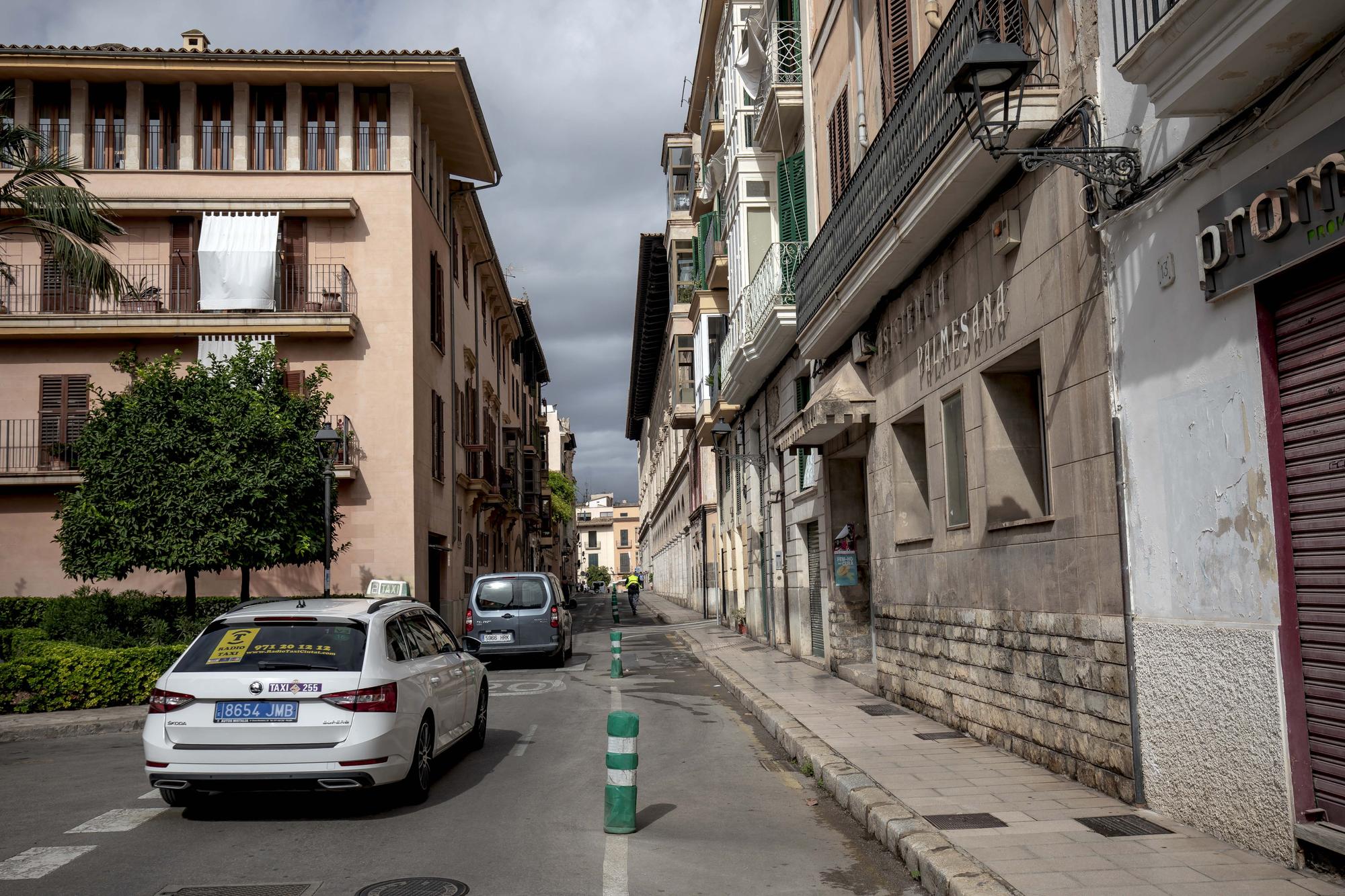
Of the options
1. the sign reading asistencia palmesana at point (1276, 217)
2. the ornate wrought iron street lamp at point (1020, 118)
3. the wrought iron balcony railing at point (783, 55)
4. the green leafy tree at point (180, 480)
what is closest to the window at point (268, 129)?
the green leafy tree at point (180, 480)

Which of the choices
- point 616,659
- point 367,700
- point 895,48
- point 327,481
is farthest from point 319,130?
point 367,700

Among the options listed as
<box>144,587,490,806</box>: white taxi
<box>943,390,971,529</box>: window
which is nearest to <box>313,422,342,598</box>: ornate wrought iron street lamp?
<box>144,587,490,806</box>: white taxi

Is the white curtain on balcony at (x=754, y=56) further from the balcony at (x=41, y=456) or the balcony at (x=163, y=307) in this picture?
the balcony at (x=41, y=456)

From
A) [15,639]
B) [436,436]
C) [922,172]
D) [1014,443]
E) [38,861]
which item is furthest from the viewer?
[436,436]

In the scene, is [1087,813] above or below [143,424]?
below

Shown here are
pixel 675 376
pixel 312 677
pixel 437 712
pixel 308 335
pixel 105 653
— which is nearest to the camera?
pixel 312 677

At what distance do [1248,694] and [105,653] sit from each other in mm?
13793

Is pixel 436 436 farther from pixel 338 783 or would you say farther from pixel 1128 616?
pixel 1128 616

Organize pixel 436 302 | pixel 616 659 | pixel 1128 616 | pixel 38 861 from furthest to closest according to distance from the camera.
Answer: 1. pixel 436 302
2. pixel 616 659
3. pixel 1128 616
4. pixel 38 861

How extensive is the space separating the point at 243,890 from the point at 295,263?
22867 millimetres

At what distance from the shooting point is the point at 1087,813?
7.07m

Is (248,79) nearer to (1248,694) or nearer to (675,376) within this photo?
(675,376)

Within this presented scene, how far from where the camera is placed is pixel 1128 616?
734cm

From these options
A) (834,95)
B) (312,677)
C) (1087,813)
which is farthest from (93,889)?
(834,95)
